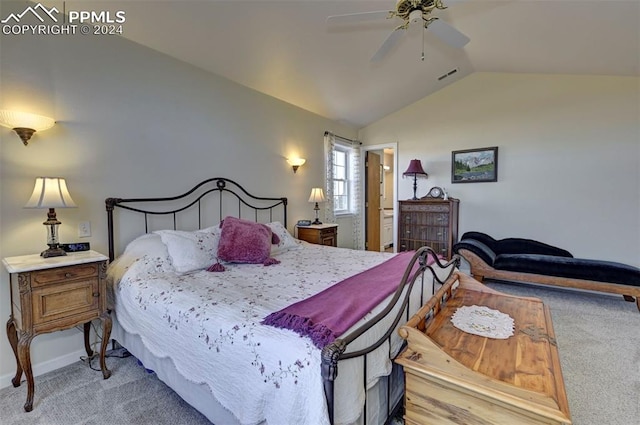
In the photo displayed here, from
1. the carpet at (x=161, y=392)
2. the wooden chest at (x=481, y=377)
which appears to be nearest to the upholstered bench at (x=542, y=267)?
the carpet at (x=161, y=392)

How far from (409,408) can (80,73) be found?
10.9 ft

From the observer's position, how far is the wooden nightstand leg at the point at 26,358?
5.70 feet

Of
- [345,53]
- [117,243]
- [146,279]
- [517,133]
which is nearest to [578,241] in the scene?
[517,133]

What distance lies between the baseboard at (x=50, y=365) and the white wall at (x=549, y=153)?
514 cm

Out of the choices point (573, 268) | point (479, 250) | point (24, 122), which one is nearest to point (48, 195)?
point (24, 122)

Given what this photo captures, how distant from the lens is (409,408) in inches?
56.4

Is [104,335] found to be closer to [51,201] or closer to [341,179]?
[51,201]

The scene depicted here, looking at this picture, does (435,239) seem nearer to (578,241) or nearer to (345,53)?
(578,241)

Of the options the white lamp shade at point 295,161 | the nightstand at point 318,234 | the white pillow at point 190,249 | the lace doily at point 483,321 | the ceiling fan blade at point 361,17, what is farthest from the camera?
the white lamp shade at point 295,161

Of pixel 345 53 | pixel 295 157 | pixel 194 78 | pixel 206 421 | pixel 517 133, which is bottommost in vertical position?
pixel 206 421

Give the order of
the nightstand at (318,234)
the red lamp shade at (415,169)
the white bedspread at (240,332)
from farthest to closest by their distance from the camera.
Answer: the red lamp shade at (415,169)
the nightstand at (318,234)
the white bedspread at (240,332)

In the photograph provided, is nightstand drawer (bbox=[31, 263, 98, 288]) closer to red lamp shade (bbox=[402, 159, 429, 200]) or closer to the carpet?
the carpet

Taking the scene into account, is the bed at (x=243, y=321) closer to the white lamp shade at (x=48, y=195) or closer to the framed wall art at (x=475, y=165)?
the white lamp shade at (x=48, y=195)

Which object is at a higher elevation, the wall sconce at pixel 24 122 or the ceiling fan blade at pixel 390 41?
the ceiling fan blade at pixel 390 41
